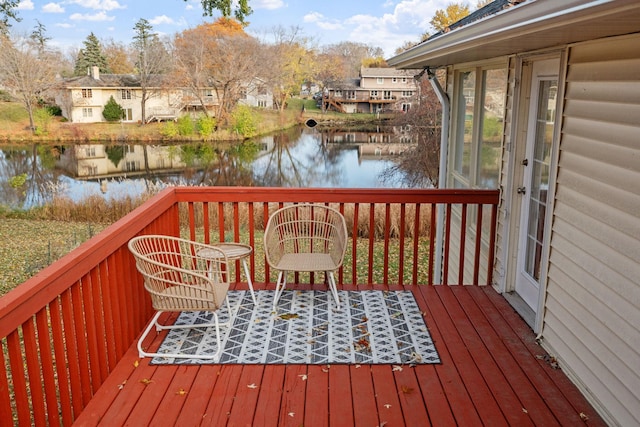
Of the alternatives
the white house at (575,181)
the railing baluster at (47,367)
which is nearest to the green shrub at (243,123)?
the white house at (575,181)

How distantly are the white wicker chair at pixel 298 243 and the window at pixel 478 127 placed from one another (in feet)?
5.21

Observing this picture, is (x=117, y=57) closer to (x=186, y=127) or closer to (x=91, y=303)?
(x=186, y=127)

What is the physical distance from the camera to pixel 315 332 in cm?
376

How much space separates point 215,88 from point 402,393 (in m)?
28.4

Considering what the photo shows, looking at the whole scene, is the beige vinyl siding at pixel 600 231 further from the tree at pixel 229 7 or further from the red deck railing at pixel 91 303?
the tree at pixel 229 7

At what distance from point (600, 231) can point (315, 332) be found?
189 cm

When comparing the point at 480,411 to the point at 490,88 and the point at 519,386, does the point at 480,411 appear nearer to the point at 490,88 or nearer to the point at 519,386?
the point at 519,386

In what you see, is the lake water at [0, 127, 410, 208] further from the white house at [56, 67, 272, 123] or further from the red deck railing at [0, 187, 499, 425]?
the red deck railing at [0, 187, 499, 425]

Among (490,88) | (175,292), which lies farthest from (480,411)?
(490,88)

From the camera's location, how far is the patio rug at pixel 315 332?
Answer: 3.40 meters

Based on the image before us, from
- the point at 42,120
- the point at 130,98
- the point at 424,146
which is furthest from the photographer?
the point at 130,98

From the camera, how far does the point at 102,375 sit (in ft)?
10.1

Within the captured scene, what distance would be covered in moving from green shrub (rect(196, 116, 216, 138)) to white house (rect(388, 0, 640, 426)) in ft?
79.2

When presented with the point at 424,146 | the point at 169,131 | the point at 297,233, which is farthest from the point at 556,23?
the point at 169,131
